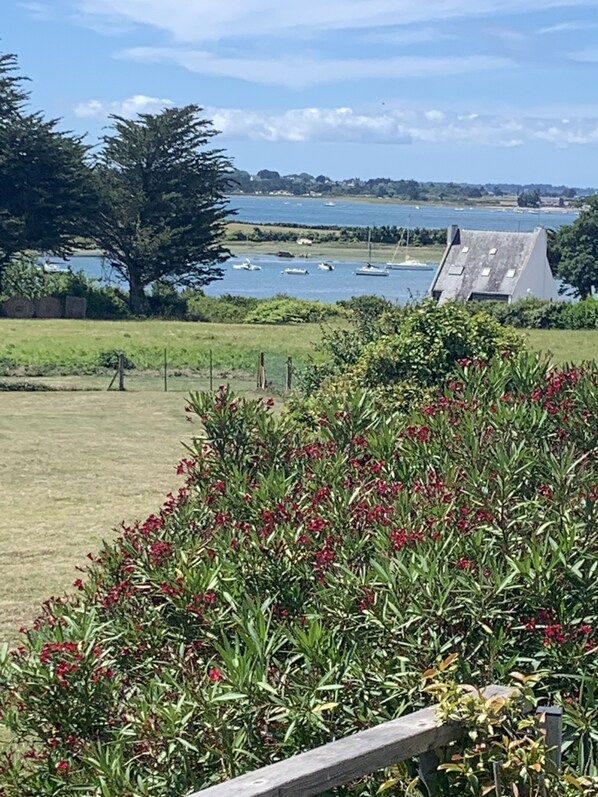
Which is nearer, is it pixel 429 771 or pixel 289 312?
pixel 429 771

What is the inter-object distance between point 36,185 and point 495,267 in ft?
95.9

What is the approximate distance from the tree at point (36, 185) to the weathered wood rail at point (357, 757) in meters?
55.7

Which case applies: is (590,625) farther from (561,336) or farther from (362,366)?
(561,336)

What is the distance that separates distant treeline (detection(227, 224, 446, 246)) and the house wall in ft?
256

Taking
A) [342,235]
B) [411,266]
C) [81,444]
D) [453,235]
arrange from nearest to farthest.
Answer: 1. [81,444]
2. [453,235]
3. [411,266]
4. [342,235]

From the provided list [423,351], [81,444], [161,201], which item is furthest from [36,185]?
[423,351]

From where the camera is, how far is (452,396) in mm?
6539

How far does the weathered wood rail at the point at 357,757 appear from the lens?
9.78ft

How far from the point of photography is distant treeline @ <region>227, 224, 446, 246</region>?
164 metres

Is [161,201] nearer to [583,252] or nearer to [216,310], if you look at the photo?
[216,310]

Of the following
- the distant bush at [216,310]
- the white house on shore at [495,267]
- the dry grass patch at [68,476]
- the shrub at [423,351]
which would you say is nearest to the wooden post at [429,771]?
the dry grass patch at [68,476]

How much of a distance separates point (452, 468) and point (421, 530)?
2.43 feet

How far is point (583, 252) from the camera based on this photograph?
250ft

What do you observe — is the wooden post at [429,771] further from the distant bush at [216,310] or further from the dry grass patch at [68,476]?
the distant bush at [216,310]
